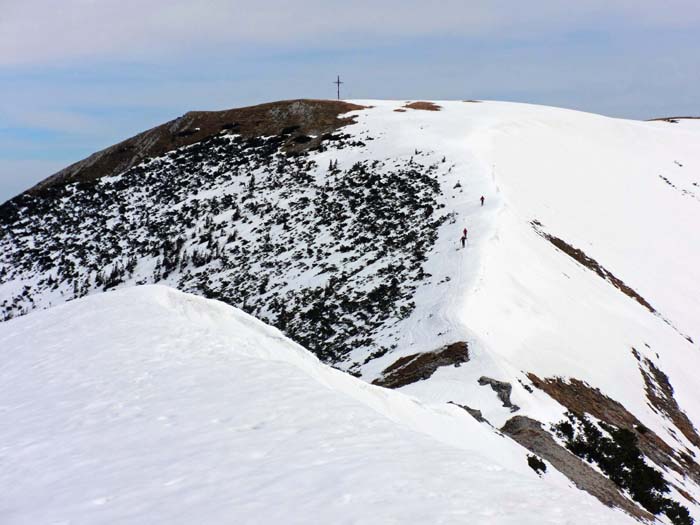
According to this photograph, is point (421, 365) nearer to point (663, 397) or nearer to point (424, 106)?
point (663, 397)

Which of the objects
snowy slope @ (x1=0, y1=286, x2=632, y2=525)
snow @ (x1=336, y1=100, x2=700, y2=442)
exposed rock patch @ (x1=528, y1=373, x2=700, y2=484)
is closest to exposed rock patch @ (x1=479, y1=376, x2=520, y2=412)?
snow @ (x1=336, y1=100, x2=700, y2=442)

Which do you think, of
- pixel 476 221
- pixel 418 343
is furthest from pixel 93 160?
pixel 418 343

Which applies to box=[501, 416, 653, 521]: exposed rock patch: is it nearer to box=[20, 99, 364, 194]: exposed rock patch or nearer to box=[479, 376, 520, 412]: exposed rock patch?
box=[479, 376, 520, 412]: exposed rock patch

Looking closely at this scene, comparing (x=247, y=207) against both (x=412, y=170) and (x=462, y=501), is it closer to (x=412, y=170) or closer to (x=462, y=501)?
(x=412, y=170)

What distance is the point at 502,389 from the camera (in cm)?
2050

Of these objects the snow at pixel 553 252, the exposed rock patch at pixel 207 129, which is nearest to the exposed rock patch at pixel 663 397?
the snow at pixel 553 252

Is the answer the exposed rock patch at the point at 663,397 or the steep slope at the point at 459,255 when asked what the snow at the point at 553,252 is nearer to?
the steep slope at the point at 459,255

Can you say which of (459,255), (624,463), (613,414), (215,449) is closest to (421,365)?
(613,414)

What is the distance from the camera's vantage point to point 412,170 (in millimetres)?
53656

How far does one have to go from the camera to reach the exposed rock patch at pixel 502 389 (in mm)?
19856

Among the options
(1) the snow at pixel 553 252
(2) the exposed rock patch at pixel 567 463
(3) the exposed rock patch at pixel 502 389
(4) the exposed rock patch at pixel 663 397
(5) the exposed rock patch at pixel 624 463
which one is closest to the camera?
(2) the exposed rock patch at pixel 567 463

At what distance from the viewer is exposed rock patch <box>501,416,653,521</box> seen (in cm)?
1547

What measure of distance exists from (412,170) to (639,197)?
24.1 meters

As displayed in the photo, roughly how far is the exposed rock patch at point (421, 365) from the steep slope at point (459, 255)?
0.09 metres
